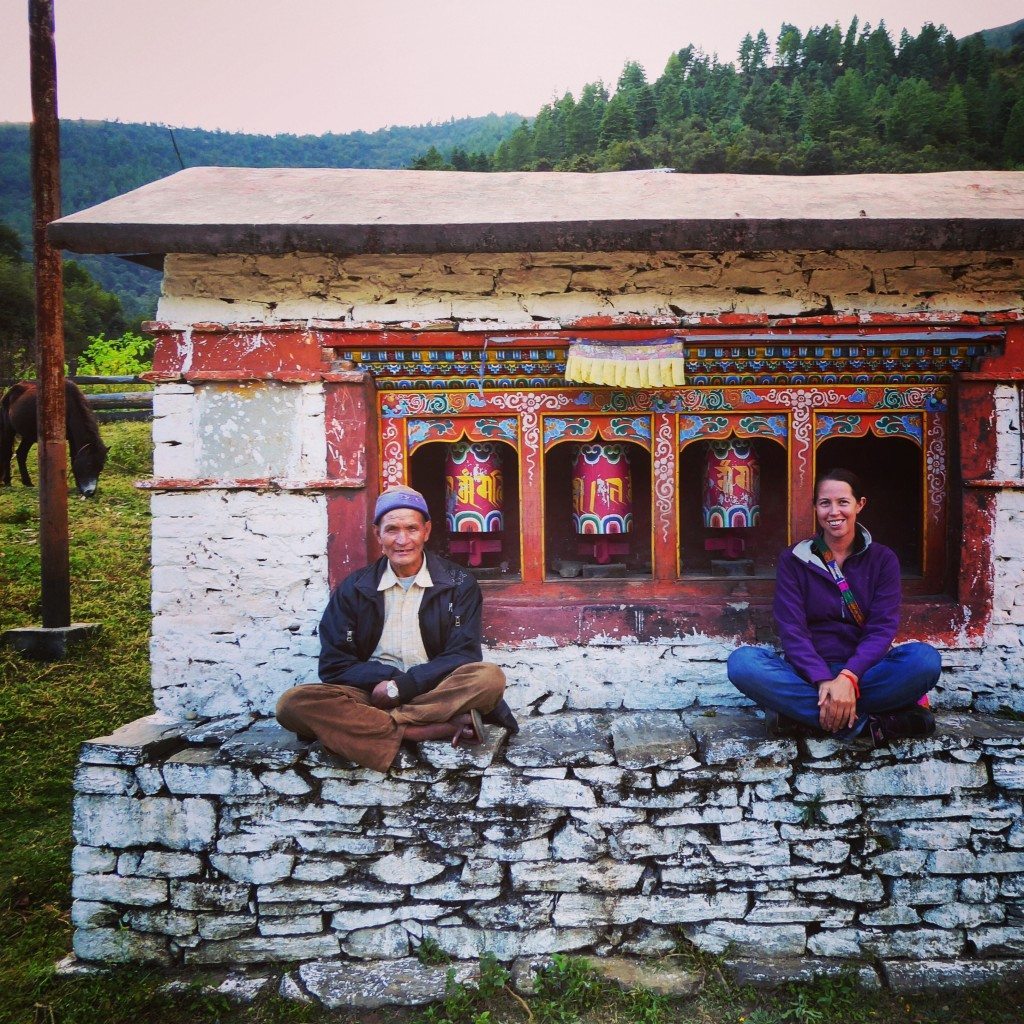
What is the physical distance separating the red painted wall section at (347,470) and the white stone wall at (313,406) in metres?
0.07

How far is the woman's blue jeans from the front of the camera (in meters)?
3.41

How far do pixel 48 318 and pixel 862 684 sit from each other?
6.03 meters

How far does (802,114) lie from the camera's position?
39.6 m

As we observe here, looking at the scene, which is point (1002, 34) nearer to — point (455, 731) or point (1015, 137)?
point (1015, 137)

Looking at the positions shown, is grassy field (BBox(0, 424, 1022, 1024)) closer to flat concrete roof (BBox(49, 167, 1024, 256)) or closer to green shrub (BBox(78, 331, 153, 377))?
flat concrete roof (BBox(49, 167, 1024, 256))

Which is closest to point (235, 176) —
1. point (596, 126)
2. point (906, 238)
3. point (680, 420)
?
point (680, 420)

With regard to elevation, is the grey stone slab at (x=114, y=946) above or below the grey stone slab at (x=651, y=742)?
below

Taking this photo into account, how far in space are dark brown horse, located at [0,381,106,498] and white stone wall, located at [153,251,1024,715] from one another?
6.85m

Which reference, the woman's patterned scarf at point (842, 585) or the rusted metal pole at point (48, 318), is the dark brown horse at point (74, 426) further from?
the woman's patterned scarf at point (842, 585)

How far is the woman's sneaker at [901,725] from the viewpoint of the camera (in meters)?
3.45

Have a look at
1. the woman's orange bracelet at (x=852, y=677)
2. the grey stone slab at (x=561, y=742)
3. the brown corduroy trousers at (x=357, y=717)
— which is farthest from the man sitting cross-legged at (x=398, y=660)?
the woman's orange bracelet at (x=852, y=677)

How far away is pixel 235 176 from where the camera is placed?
16.0ft

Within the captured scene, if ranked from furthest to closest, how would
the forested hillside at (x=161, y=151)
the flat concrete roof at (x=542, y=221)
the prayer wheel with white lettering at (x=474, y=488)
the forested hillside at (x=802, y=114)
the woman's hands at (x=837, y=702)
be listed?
the forested hillside at (x=161, y=151) → the forested hillside at (x=802, y=114) → the prayer wheel with white lettering at (x=474, y=488) → the flat concrete roof at (x=542, y=221) → the woman's hands at (x=837, y=702)

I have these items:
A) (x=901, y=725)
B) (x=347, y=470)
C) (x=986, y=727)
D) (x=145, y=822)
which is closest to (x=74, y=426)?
(x=347, y=470)
